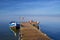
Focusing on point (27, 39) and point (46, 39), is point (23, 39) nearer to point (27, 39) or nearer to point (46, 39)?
point (27, 39)

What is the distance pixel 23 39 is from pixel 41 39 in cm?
149

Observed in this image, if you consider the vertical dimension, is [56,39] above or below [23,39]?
below

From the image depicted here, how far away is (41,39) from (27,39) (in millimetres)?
1162

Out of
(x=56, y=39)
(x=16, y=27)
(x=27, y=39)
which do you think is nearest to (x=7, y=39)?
(x=16, y=27)

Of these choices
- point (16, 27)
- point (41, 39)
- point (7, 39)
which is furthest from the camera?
point (7, 39)

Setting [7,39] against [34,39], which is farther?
[7,39]

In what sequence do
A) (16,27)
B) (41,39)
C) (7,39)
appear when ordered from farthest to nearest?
1. (7,39)
2. (16,27)
3. (41,39)

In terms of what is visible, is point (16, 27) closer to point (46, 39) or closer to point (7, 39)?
point (7, 39)

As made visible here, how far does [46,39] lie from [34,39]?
993 mm

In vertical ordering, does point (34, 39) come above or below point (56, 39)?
above

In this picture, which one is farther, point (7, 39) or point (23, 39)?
point (7, 39)

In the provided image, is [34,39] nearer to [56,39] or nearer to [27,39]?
[27,39]

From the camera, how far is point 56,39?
48812mm

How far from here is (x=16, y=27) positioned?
134 feet
